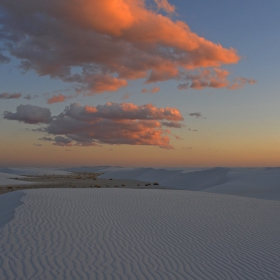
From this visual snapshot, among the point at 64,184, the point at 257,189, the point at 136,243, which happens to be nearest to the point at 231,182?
the point at 257,189

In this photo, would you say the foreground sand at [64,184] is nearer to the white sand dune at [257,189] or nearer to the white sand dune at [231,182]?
the white sand dune at [231,182]

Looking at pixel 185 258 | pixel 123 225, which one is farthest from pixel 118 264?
pixel 123 225

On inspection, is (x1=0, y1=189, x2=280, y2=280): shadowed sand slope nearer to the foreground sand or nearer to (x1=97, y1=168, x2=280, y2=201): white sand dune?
(x1=97, y1=168, x2=280, y2=201): white sand dune

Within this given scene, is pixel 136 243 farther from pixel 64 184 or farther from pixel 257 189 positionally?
pixel 64 184

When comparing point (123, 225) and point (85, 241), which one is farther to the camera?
point (123, 225)

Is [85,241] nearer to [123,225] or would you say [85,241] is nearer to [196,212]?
[123,225]

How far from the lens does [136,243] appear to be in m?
8.74

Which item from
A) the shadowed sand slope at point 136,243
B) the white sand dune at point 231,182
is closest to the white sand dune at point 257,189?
the white sand dune at point 231,182

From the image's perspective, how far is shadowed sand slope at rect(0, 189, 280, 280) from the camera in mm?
6699

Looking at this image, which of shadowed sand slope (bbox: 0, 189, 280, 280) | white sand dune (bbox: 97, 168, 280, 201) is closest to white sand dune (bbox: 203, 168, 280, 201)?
white sand dune (bbox: 97, 168, 280, 201)

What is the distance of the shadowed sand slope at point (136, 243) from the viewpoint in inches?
264

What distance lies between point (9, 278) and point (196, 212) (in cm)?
950

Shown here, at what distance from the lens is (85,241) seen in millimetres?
8609

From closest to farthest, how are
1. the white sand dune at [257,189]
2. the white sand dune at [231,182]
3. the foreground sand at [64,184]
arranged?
the white sand dune at [257,189] < the white sand dune at [231,182] < the foreground sand at [64,184]
